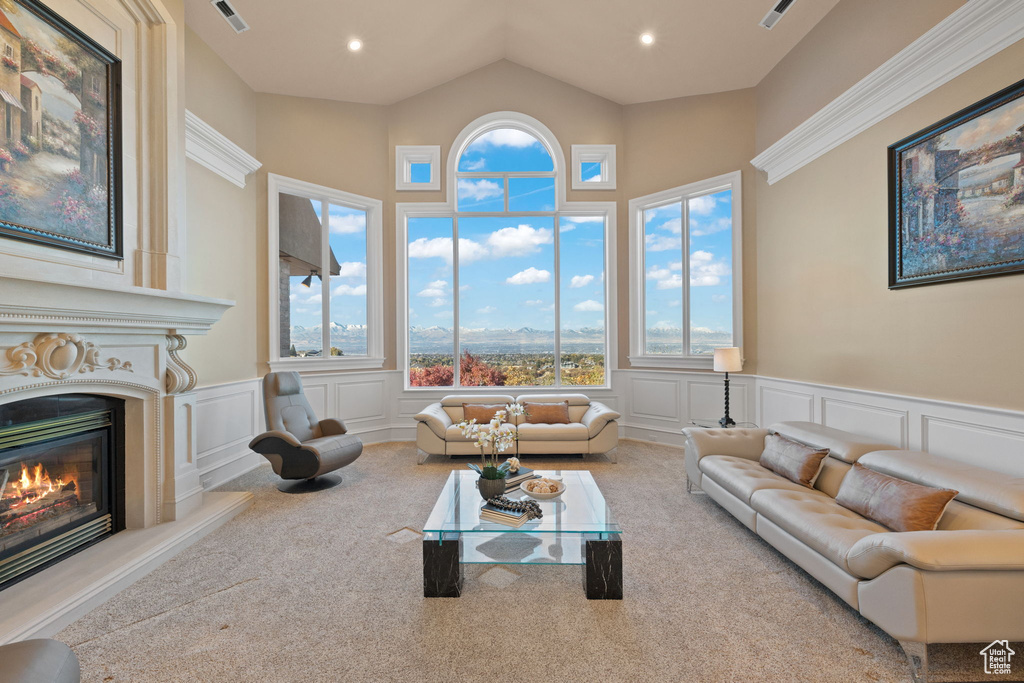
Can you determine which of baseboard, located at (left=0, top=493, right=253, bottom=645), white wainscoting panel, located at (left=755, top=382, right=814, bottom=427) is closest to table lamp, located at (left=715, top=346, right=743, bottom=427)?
white wainscoting panel, located at (left=755, top=382, right=814, bottom=427)

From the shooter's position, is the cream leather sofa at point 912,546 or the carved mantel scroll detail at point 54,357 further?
the carved mantel scroll detail at point 54,357

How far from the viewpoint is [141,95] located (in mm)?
3086

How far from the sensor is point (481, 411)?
5.24 meters

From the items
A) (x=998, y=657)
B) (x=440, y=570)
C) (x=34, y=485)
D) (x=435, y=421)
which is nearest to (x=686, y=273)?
(x=435, y=421)

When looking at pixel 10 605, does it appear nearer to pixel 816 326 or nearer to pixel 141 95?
pixel 141 95

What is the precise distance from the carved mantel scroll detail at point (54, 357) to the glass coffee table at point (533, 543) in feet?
7.20

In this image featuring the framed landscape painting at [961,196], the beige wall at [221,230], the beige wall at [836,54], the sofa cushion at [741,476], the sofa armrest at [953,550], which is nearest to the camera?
the sofa armrest at [953,550]

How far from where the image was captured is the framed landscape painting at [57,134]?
7.65 feet

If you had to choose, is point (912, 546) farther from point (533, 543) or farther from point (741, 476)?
point (533, 543)

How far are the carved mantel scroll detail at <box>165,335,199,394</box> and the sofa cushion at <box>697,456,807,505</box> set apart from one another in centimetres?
392

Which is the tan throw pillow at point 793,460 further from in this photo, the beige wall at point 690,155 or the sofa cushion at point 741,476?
the beige wall at point 690,155

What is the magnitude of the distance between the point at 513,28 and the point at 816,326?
186 inches

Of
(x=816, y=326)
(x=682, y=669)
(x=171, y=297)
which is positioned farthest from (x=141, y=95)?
(x=816, y=326)

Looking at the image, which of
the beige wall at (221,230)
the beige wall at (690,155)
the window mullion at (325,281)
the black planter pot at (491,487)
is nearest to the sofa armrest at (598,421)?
the beige wall at (690,155)
